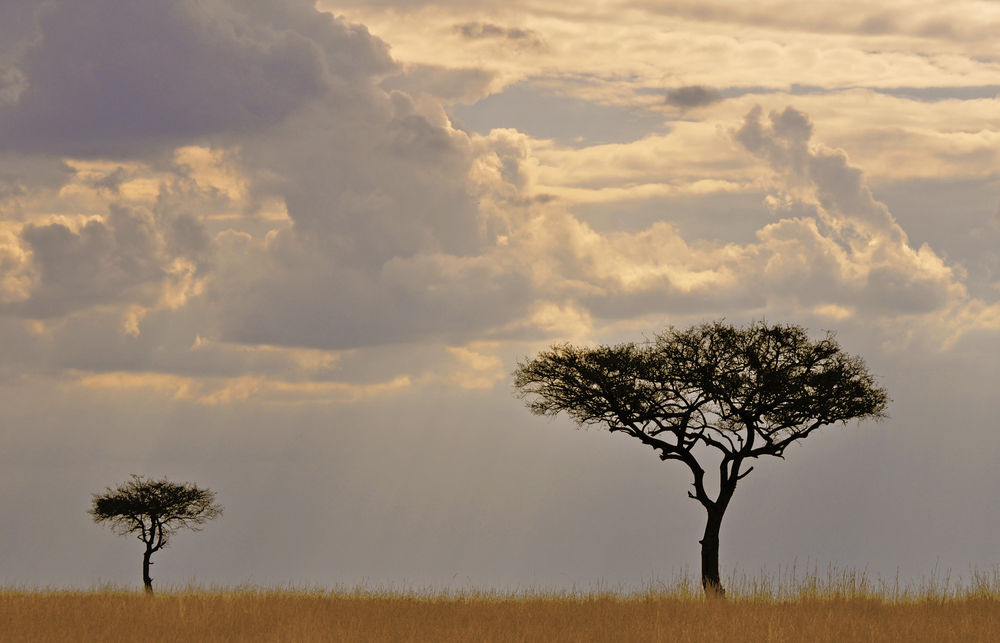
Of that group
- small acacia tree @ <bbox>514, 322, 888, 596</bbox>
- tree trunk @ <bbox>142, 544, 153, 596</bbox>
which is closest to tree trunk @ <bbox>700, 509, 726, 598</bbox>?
small acacia tree @ <bbox>514, 322, 888, 596</bbox>

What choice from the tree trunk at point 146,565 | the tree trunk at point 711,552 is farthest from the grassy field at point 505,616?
the tree trunk at point 146,565

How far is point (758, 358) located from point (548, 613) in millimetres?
17232

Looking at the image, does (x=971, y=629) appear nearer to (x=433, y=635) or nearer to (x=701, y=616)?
(x=701, y=616)

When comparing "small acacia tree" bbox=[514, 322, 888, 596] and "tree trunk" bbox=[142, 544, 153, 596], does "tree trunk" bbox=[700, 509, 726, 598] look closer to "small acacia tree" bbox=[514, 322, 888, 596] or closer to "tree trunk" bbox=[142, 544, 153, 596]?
"small acacia tree" bbox=[514, 322, 888, 596]

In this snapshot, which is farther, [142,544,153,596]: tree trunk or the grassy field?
[142,544,153,596]: tree trunk

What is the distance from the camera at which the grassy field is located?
75.9 feet

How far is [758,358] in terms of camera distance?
40312mm

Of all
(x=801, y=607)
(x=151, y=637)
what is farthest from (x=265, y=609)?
(x=801, y=607)

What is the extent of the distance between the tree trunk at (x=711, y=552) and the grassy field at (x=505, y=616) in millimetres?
6607

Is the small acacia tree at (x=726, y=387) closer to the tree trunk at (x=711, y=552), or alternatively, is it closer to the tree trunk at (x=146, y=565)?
the tree trunk at (x=711, y=552)

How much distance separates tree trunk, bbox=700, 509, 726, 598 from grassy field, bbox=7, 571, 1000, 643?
661 cm

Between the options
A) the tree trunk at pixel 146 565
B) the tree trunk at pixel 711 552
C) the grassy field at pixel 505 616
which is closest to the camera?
the grassy field at pixel 505 616

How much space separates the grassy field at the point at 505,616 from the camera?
75.9ft

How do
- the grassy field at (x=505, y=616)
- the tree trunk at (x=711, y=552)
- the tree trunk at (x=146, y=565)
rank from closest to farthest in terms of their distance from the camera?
1. the grassy field at (x=505, y=616)
2. the tree trunk at (x=711, y=552)
3. the tree trunk at (x=146, y=565)
